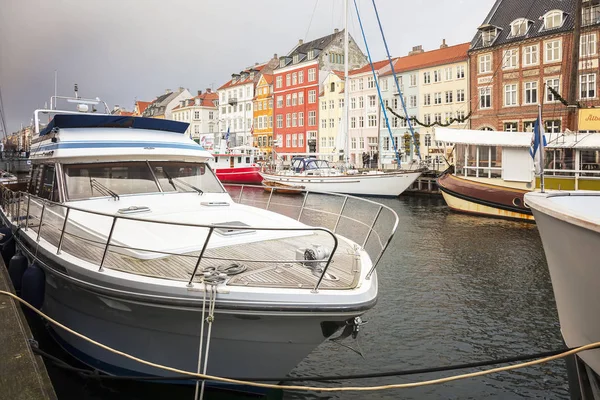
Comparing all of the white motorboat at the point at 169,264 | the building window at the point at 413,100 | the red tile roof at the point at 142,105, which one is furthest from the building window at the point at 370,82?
the red tile roof at the point at 142,105

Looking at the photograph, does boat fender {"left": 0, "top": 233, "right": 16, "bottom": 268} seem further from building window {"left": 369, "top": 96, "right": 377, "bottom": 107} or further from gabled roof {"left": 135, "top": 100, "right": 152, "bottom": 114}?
gabled roof {"left": 135, "top": 100, "right": 152, "bottom": 114}

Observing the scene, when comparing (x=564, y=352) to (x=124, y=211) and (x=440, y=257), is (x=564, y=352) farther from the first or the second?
(x=440, y=257)

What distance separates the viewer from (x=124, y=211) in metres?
6.27

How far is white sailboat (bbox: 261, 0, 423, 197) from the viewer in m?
32.0

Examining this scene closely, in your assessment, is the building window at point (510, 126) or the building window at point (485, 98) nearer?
the building window at point (510, 126)

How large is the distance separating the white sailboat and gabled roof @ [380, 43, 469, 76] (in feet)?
41.7

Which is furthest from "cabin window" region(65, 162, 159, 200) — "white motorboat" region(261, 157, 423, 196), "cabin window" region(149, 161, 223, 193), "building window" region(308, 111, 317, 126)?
"building window" region(308, 111, 317, 126)

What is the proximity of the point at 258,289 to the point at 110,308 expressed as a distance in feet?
5.67

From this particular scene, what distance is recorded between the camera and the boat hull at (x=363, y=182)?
31.8m

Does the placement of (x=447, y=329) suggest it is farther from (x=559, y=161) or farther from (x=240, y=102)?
(x=240, y=102)

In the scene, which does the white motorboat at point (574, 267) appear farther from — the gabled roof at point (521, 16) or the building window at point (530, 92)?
the gabled roof at point (521, 16)

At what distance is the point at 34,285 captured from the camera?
606 cm

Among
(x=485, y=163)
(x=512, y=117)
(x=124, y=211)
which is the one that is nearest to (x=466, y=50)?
(x=512, y=117)

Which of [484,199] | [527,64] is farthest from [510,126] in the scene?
[484,199]
